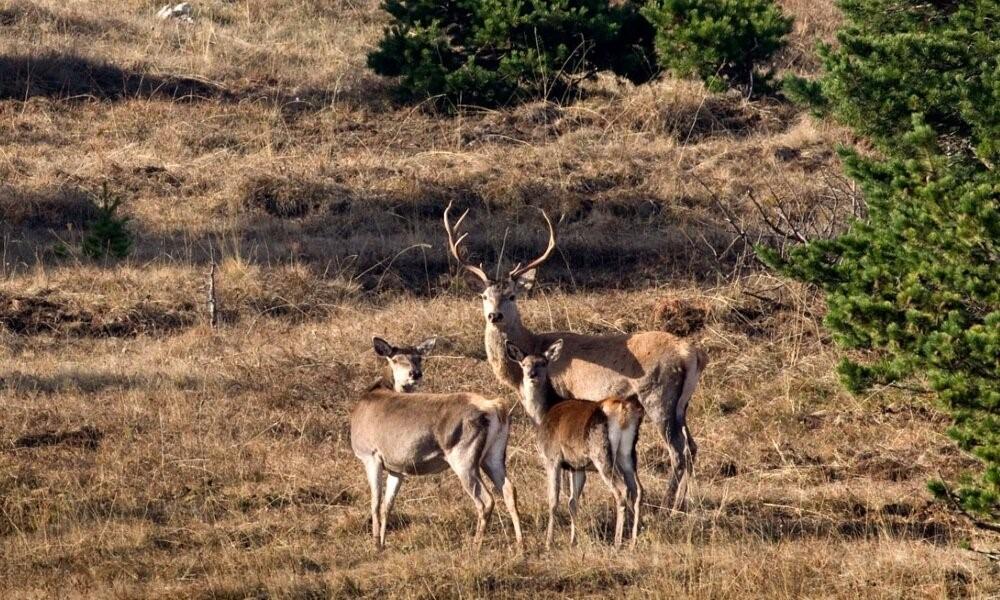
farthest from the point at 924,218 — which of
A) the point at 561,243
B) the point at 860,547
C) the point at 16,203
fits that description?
the point at 16,203

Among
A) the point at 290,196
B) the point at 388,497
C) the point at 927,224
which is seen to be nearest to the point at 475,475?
the point at 388,497

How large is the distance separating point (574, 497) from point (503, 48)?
481 inches

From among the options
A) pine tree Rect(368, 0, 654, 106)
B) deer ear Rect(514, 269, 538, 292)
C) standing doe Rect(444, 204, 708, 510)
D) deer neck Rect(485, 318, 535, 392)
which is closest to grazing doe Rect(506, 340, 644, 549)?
standing doe Rect(444, 204, 708, 510)

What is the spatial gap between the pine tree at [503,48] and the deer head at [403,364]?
34.0 ft

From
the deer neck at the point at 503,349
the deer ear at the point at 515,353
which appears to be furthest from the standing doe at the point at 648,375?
the deer ear at the point at 515,353

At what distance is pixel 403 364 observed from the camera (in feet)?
35.5

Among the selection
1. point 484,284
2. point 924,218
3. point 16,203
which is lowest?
point 16,203

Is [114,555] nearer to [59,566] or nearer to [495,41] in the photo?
[59,566]

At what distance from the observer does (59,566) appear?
9227 mm

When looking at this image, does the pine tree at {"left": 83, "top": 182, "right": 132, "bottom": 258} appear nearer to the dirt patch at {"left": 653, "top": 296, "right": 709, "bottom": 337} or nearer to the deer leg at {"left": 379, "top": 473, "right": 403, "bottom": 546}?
the dirt patch at {"left": 653, "top": 296, "right": 709, "bottom": 337}

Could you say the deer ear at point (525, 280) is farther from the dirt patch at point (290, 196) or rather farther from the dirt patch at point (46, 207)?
the dirt patch at point (46, 207)

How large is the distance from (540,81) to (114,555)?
43.2 feet

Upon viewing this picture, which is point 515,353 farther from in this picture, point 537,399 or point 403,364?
point 403,364

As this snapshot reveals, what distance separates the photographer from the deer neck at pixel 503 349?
40.6ft
